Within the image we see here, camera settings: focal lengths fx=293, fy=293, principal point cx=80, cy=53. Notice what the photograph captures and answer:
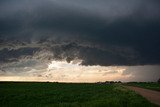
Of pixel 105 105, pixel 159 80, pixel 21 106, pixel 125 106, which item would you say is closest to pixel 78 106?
pixel 105 105

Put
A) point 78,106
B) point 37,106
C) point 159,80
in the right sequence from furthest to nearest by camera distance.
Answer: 1. point 159,80
2. point 37,106
3. point 78,106

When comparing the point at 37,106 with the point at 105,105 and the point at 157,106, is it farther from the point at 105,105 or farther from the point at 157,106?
the point at 157,106

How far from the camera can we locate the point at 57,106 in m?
26.4

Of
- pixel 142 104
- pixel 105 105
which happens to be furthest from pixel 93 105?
pixel 142 104

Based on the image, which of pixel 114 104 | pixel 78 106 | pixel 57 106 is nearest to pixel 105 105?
pixel 114 104

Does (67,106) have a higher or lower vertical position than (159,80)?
lower

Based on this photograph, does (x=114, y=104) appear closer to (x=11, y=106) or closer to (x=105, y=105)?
(x=105, y=105)

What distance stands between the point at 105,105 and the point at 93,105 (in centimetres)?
132

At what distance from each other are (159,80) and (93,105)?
5694 inches

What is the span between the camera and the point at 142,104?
95.8 ft

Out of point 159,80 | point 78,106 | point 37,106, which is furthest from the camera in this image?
point 159,80

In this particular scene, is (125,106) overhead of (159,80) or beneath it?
beneath

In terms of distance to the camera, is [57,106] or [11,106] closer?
[57,106]

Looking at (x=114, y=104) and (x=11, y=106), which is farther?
(x=11, y=106)
